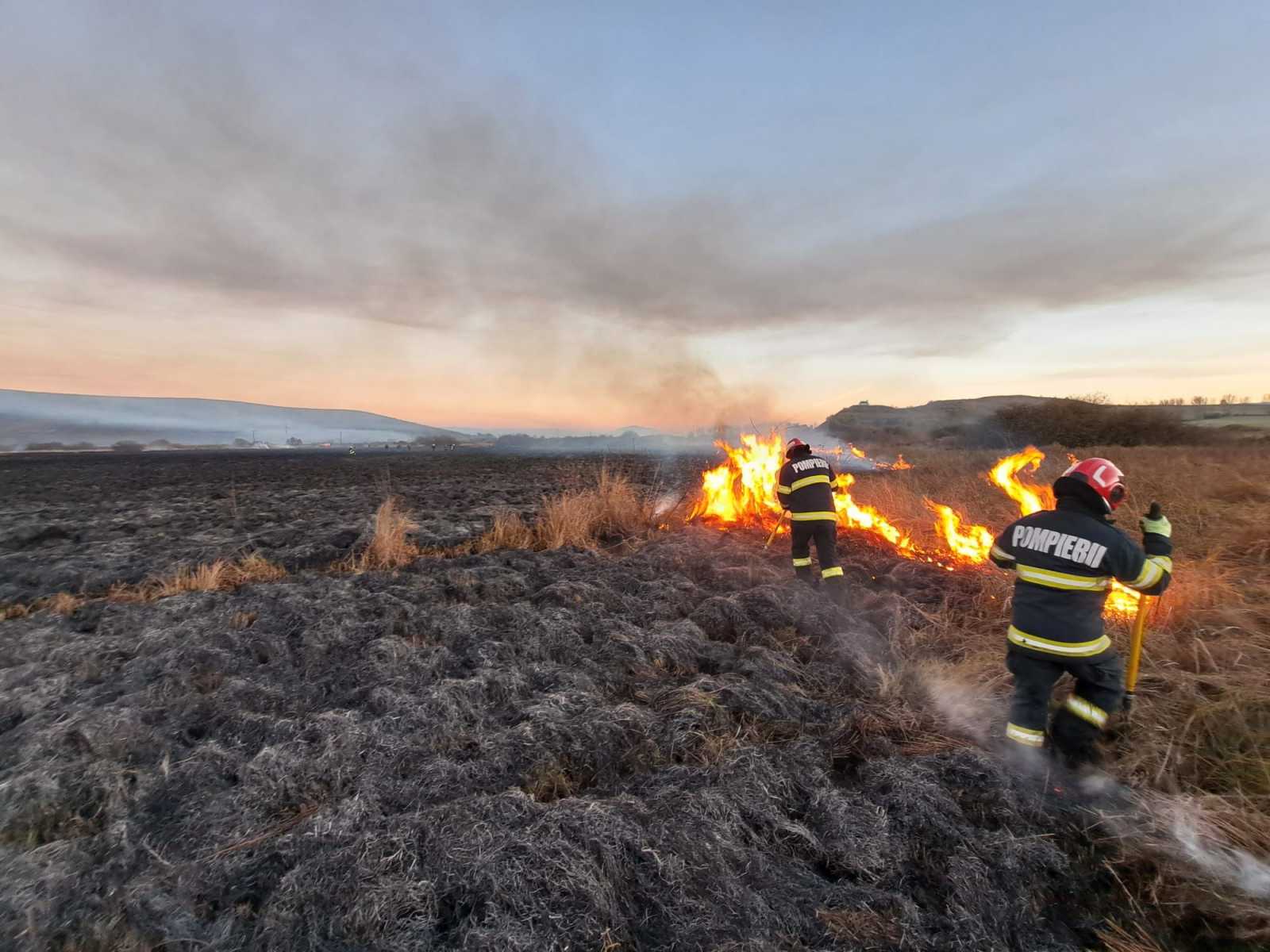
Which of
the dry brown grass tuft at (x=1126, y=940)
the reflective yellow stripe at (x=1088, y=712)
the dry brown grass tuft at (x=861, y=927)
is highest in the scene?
the reflective yellow stripe at (x=1088, y=712)

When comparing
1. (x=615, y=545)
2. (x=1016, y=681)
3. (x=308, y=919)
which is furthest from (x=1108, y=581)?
(x=615, y=545)

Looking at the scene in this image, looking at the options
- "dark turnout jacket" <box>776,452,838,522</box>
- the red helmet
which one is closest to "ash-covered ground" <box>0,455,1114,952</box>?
"dark turnout jacket" <box>776,452,838,522</box>

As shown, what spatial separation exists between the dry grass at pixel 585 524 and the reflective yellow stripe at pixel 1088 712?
6.73 metres

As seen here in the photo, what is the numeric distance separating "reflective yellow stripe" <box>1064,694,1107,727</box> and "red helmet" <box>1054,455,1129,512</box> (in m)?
1.14

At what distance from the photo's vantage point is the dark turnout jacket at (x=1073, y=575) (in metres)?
3.27

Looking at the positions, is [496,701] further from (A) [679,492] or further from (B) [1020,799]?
(A) [679,492]

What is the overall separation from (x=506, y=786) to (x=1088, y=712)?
3.40 meters

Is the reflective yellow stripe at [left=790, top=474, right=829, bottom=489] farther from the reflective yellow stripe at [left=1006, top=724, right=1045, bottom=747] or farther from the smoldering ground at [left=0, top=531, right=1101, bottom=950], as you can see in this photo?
the reflective yellow stripe at [left=1006, top=724, right=1045, bottom=747]

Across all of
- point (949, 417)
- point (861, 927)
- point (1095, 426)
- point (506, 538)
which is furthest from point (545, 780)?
point (949, 417)

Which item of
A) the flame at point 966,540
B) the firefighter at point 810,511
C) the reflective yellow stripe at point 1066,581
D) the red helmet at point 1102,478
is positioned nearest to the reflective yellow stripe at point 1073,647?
the reflective yellow stripe at point 1066,581

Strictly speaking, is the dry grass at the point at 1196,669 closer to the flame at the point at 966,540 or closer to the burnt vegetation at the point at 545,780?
the burnt vegetation at the point at 545,780

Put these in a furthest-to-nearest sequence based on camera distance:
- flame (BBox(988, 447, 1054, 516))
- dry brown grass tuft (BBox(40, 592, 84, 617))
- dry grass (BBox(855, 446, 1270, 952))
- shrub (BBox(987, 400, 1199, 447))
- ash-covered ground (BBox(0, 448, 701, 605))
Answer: shrub (BBox(987, 400, 1199, 447))
ash-covered ground (BBox(0, 448, 701, 605))
dry brown grass tuft (BBox(40, 592, 84, 617))
flame (BBox(988, 447, 1054, 516))
dry grass (BBox(855, 446, 1270, 952))

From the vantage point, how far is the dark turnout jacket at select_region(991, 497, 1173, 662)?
3.27m

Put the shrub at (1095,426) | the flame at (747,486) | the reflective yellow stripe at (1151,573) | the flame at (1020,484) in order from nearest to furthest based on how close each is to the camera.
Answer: the reflective yellow stripe at (1151,573)
the flame at (1020,484)
the flame at (747,486)
the shrub at (1095,426)
